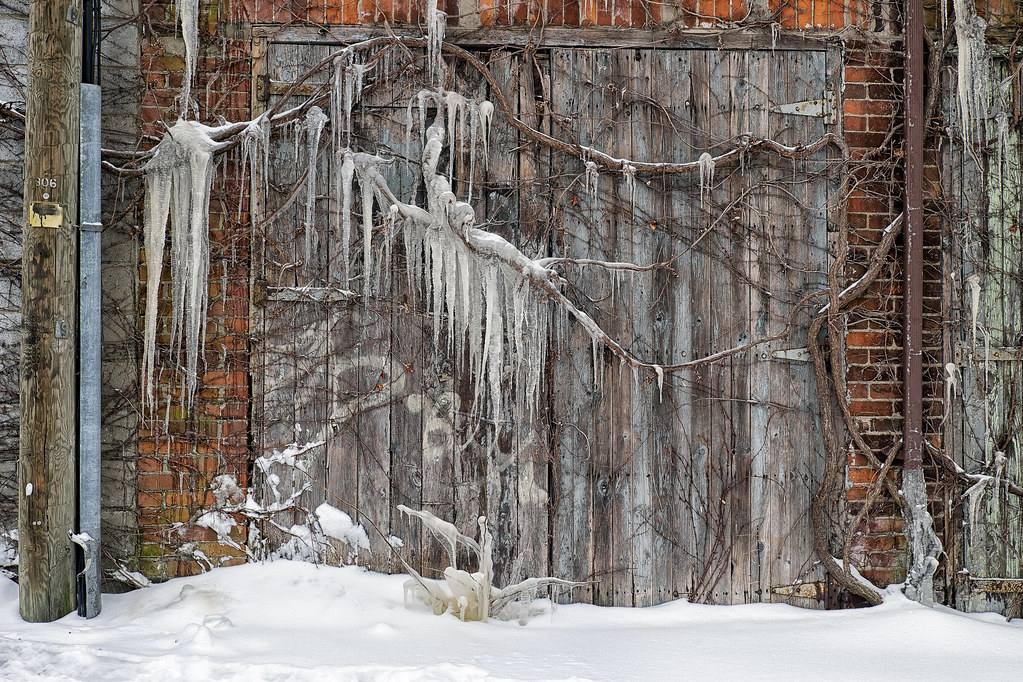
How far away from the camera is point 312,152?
3.46 m

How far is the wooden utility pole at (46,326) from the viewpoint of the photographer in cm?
312

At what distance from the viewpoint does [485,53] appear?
357 cm

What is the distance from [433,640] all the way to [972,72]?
3549 mm

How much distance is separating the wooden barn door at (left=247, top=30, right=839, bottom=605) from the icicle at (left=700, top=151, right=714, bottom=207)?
0.05 feet

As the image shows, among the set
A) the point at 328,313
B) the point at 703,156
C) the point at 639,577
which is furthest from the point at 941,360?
the point at 328,313

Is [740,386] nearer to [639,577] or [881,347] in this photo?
[881,347]

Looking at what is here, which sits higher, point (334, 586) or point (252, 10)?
point (252, 10)

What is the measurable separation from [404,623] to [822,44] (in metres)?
3.28

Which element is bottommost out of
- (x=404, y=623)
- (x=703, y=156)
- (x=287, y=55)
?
(x=404, y=623)

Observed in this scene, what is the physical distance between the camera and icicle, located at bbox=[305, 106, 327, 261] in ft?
11.4

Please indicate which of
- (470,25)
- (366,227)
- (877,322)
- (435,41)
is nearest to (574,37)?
(470,25)

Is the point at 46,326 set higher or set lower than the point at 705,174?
lower

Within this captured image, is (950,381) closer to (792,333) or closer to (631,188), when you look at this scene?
(792,333)

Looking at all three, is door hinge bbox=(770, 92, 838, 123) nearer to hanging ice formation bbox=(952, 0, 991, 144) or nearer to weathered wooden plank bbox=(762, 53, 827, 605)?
weathered wooden plank bbox=(762, 53, 827, 605)
